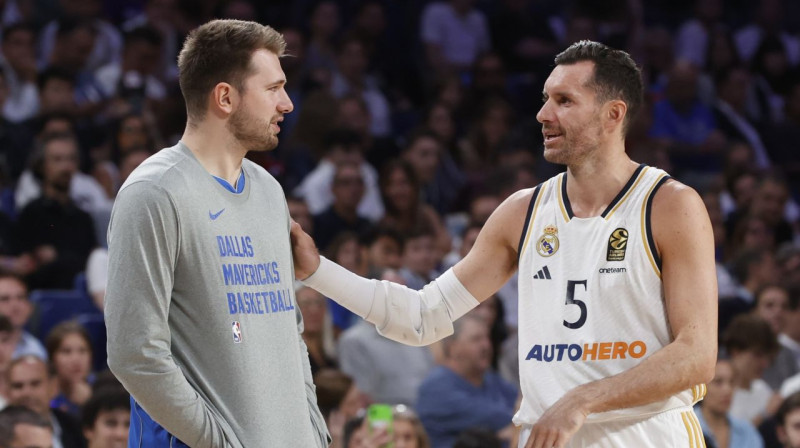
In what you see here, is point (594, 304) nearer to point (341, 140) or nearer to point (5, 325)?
point (5, 325)

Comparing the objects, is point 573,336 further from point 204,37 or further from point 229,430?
point 204,37

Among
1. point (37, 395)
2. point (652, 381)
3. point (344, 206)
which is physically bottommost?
point (37, 395)

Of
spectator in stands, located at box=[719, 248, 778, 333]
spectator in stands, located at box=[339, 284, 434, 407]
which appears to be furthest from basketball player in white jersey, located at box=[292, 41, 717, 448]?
spectator in stands, located at box=[719, 248, 778, 333]

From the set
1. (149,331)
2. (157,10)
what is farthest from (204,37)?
(157,10)

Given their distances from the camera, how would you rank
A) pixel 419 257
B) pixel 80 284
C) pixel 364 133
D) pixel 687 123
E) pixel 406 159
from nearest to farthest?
pixel 80 284
pixel 419 257
pixel 406 159
pixel 364 133
pixel 687 123

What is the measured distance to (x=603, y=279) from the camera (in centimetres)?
383

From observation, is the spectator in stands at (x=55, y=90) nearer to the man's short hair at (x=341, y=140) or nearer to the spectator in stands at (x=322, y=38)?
the man's short hair at (x=341, y=140)

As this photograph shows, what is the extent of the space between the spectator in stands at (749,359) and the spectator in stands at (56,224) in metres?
4.51

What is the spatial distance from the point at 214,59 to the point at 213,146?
266mm

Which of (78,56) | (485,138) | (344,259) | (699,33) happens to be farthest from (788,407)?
(699,33)

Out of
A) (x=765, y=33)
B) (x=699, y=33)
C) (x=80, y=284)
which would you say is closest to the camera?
(x=80, y=284)

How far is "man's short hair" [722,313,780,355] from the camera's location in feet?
26.6

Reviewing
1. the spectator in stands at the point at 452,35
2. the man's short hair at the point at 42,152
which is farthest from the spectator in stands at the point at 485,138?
the man's short hair at the point at 42,152

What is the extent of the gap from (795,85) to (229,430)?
1101cm
